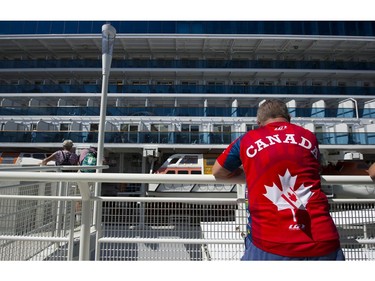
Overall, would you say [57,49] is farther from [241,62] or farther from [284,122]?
[284,122]

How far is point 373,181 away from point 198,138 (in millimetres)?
13298

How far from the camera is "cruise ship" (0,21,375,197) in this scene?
627 inches

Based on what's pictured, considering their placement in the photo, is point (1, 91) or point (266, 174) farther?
point (1, 91)

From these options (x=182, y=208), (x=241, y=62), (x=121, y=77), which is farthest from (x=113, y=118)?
(x=182, y=208)

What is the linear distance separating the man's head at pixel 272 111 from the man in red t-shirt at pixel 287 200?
0.12 meters

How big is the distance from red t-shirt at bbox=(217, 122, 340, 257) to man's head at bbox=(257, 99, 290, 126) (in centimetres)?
14

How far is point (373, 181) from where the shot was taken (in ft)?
4.83

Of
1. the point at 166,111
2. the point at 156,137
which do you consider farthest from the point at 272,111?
the point at 166,111

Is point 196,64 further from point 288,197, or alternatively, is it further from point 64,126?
point 288,197

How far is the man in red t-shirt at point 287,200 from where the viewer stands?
1.08 metres

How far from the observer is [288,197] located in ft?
3.64

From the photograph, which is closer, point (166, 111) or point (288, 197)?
point (288, 197)

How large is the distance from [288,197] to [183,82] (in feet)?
63.9

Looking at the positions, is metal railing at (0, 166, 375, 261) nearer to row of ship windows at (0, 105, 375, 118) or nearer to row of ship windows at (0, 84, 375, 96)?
row of ship windows at (0, 105, 375, 118)
